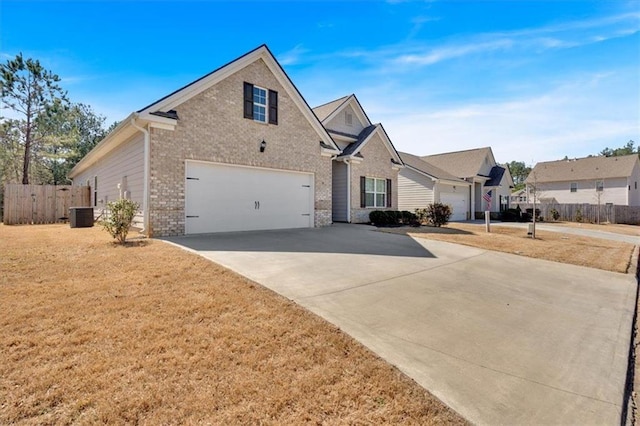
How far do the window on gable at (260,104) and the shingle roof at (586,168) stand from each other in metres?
29.4

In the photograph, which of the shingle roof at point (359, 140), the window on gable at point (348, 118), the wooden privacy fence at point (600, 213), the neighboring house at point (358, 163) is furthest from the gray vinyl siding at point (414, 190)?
the wooden privacy fence at point (600, 213)

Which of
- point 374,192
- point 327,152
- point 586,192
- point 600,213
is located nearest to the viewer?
point 327,152

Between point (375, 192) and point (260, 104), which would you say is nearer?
point (260, 104)

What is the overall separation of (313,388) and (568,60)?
13.6 meters

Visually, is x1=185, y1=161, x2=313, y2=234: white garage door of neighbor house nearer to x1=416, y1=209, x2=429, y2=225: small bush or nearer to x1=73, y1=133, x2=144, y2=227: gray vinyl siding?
x1=73, y1=133, x2=144, y2=227: gray vinyl siding

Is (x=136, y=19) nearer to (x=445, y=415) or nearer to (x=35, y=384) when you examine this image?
(x=35, y=384)

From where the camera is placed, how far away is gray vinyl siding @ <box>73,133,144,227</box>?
988cm

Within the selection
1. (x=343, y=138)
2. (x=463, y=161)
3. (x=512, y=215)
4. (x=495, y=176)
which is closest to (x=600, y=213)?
(x=512, y=215)

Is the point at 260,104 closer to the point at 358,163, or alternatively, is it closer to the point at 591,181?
the point at 358,163

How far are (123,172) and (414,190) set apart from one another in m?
19.1

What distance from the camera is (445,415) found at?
2.27m

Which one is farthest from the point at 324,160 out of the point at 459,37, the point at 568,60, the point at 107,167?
the point at 107,167

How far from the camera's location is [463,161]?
91.7 feet

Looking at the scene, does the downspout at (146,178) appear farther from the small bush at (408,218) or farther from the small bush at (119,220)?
the small bush at (408,218)
